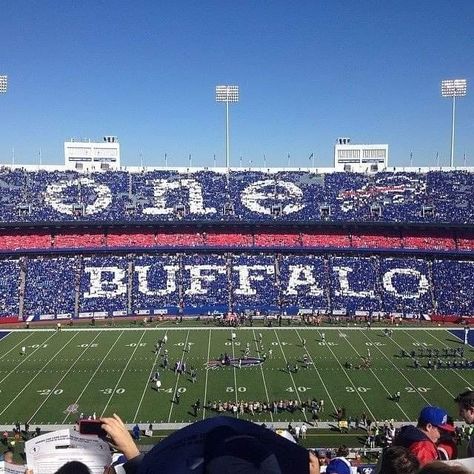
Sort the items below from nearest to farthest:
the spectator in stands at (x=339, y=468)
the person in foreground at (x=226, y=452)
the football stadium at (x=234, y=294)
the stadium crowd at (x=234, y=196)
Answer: the person in foreground at (x=226, y=452), the spectator in stands at (x=339, y=468), the football stadium at (x=234, y=294), the stadium crowd at (x=234, y=196)

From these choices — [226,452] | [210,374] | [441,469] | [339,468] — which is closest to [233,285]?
[210,374]

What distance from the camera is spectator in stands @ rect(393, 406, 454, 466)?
13.6 ft

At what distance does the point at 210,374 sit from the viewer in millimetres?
29578

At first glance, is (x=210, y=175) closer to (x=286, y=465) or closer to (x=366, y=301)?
(x=366, y=301)

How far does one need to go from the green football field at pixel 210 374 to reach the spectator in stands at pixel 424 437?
19.5 metres

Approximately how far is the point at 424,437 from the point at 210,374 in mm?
26157

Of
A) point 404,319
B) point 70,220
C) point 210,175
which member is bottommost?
point 404,319

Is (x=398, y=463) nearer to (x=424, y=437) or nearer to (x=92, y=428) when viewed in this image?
(x=424, y=437)

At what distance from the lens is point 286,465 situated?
2182 millimetres

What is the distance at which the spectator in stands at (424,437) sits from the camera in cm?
414

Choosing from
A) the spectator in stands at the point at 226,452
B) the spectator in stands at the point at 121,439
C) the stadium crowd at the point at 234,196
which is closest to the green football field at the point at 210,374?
the stadium crowd at the point at 234,196

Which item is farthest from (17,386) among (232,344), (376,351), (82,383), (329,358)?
(376,351)

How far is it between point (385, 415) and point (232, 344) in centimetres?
1346

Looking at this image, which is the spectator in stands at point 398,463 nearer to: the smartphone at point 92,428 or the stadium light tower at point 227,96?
the smartphone at point 92,428
